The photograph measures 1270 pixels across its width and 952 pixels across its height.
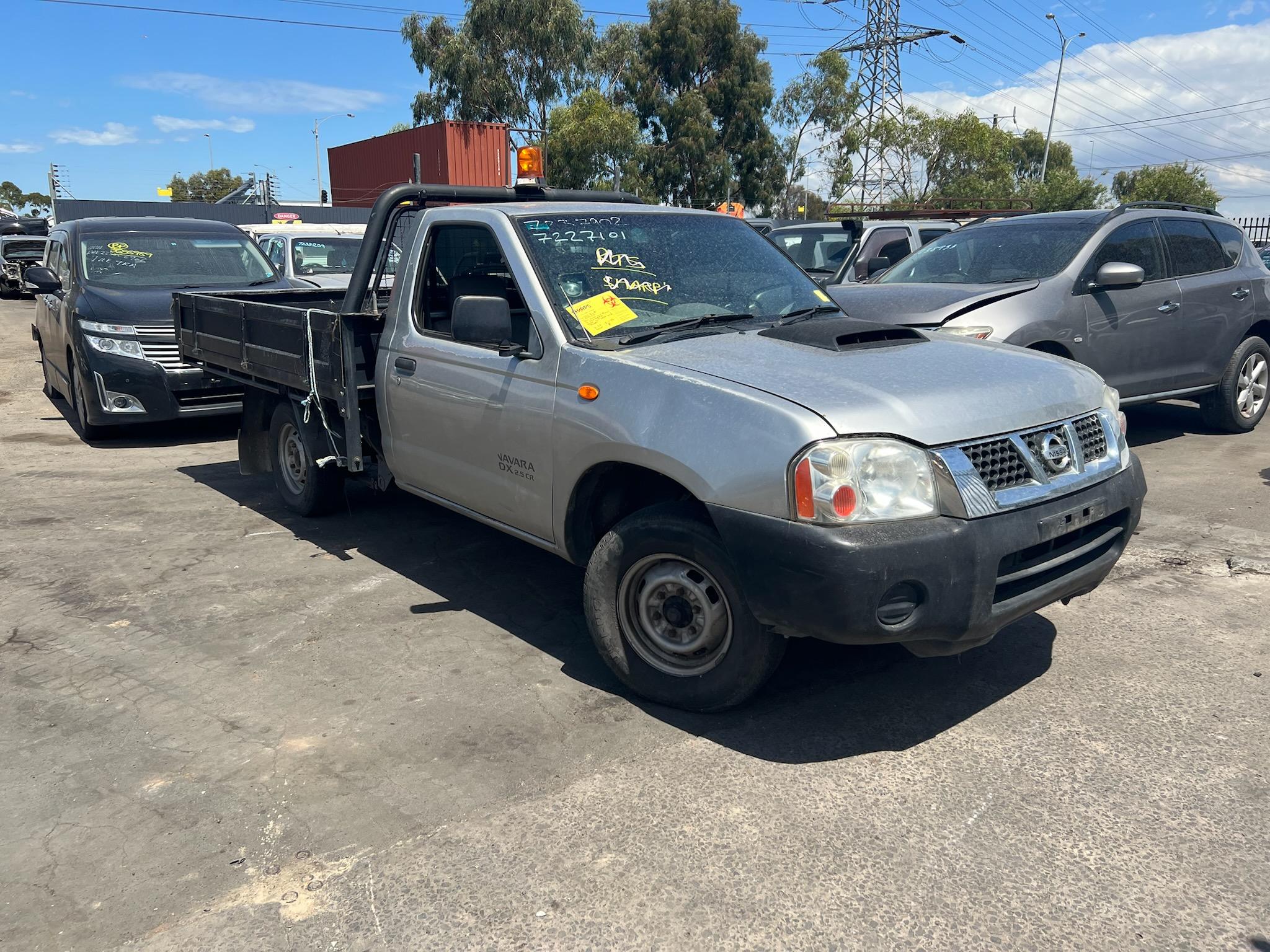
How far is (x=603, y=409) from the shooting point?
3.85m

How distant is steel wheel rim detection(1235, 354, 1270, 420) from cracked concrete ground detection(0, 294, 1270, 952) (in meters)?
3.79

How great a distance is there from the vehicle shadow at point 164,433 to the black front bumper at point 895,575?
7.05 meters

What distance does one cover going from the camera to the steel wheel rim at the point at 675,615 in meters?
3.61

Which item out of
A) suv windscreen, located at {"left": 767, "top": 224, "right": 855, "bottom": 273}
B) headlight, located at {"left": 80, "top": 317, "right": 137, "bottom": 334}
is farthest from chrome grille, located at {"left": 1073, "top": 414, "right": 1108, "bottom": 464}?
suv windscreen, located at {"left": 767, "top": 224, "right": 855, "bottom": 273}

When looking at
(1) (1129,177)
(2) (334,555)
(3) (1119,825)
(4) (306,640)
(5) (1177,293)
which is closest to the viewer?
(3) (1119,825)

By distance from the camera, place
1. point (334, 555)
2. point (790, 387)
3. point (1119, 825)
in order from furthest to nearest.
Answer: point (334, 555) → point (790, 387) → point (1119, 825)

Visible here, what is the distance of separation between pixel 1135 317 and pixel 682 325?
485 centimetres

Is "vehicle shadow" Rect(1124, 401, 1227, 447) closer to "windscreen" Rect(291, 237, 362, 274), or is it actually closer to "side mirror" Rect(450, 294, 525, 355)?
"side mirror" Rect(450, 294, 525, 355)

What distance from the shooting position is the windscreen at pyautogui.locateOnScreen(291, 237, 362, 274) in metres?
12.4

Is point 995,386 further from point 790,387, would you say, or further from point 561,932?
point 561,932

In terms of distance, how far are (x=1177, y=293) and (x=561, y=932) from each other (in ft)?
24.1

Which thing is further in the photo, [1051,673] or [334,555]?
[334,555]

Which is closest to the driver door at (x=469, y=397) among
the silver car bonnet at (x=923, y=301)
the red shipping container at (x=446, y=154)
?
the silver car bonnet at (x=923, y=301)

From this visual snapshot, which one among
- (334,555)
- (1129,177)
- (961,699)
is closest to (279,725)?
(334,555)
